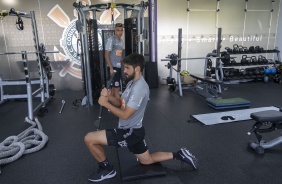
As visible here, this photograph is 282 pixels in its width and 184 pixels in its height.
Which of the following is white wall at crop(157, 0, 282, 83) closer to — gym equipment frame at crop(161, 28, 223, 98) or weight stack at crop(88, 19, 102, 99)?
gym equipment frame at crop(161, 28, 223, 98)

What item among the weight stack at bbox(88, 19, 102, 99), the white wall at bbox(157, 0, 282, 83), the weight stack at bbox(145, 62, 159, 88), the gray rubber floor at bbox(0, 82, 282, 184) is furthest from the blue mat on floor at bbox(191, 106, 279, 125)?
the white wall at bbox(157, 0, 282, 83)

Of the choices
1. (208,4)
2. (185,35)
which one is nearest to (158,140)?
(185,35)

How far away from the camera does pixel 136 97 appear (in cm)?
166

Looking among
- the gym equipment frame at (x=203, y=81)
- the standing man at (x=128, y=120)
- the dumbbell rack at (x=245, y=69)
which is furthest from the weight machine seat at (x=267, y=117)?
the dumbbell rack at (x=245, y=69)

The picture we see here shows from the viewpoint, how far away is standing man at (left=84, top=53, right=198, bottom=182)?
1651mm

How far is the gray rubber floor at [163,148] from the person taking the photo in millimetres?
1984

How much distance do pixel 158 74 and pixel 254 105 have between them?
2.68 metres

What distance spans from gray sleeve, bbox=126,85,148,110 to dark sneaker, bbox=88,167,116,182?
709 millimetres

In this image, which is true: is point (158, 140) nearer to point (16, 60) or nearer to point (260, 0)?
point (16, 60)

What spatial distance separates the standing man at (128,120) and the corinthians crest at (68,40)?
155 inches

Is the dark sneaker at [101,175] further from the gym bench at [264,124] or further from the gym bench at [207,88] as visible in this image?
the gym bench at [207,88]

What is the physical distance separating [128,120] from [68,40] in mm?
4185

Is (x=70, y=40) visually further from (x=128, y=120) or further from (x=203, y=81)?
(x=128, y=120)

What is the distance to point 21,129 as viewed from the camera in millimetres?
3117
